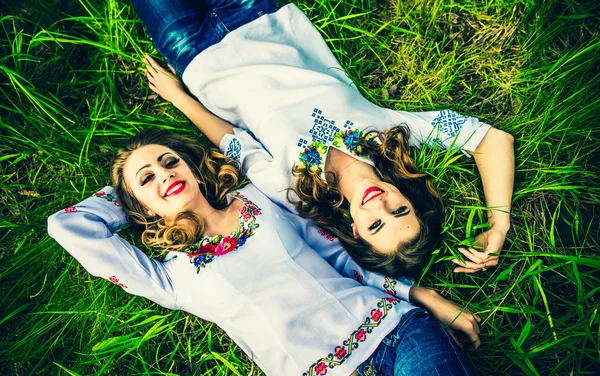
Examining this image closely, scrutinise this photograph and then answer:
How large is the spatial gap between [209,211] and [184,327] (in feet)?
2.92

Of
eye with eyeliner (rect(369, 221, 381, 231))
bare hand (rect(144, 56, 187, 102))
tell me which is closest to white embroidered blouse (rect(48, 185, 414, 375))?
eye with eyeliner (rect(369, 221, 381, 231))

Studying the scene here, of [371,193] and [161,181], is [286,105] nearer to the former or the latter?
[371,193]

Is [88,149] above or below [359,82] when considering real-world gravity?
above

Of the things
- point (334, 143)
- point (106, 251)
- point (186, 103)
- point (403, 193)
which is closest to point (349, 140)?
point (334, 143)

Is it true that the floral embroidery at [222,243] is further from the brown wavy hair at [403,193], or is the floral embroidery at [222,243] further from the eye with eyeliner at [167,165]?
the eye with eyeliner at [167,165]

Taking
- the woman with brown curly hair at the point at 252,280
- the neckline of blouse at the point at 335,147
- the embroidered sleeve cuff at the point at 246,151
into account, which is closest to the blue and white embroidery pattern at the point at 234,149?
the embroidered sleeve cuff at the point at 246,151

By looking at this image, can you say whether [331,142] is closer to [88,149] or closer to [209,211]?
[209,211]

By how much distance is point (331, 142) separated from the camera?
2.49 metres

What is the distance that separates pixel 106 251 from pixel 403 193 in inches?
73.9

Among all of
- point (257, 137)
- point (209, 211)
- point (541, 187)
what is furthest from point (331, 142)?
point (541, 187)

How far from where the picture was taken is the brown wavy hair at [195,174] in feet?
7.95

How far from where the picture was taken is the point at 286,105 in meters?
2.53

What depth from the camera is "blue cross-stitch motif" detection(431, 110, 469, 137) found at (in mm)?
2516

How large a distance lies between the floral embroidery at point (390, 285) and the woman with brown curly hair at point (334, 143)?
48 millimetres
